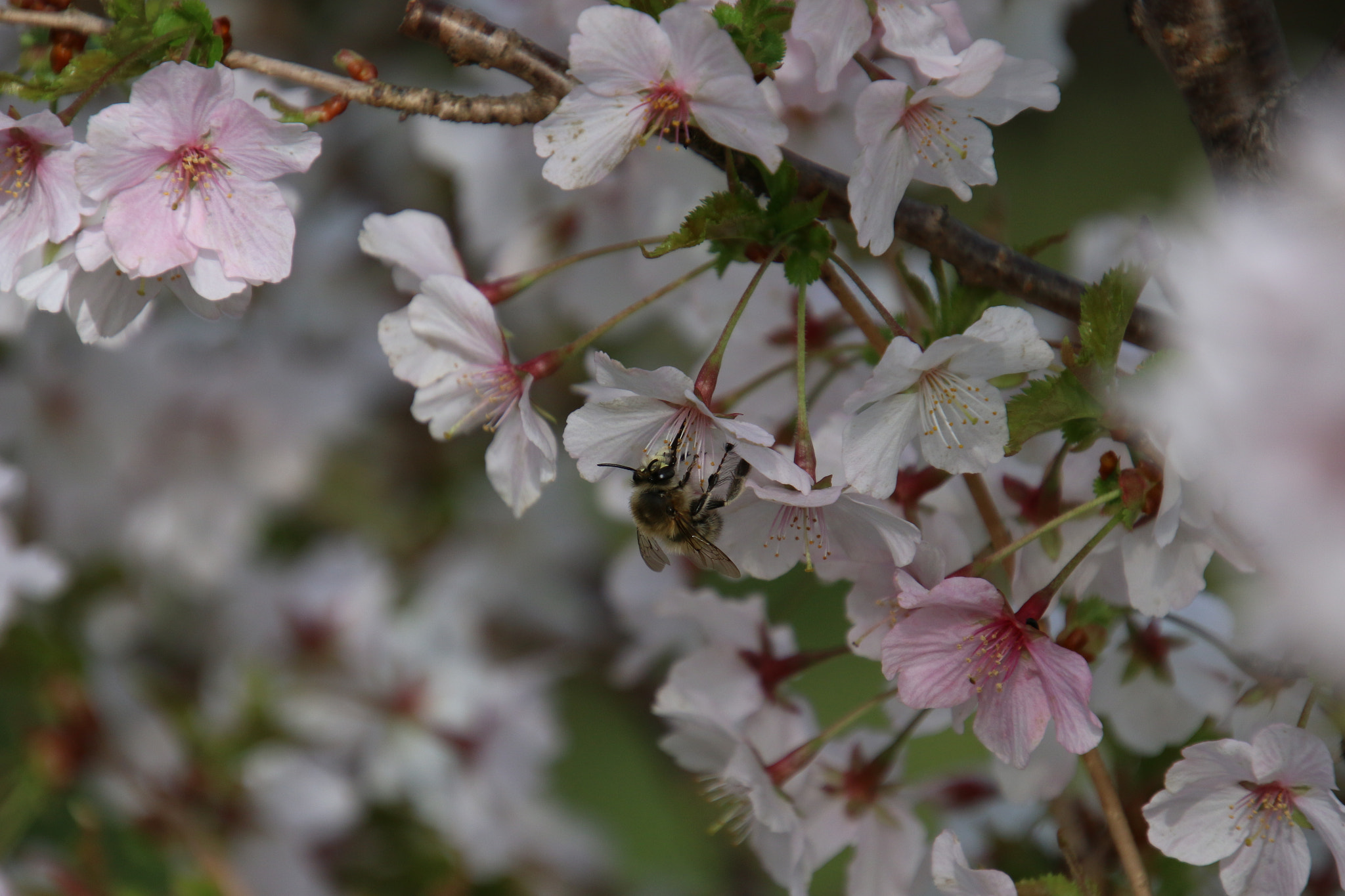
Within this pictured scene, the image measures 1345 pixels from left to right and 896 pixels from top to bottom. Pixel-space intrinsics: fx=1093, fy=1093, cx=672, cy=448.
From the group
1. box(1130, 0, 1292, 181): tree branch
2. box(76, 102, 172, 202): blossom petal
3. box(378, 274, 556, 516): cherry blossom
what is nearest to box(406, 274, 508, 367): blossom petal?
box(378, 274, 556, 516): cherry blossom

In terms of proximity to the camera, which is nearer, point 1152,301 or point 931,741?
point 1152,301

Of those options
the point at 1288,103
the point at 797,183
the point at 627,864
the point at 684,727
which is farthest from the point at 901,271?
the point at 627,864

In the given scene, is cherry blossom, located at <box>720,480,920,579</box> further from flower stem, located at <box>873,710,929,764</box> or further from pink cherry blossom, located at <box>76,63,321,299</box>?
pink cherry blossom, located at <box>76,63,321,299</box>

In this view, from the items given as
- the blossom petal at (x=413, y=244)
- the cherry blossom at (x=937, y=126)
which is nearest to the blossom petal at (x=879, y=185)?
the cherry blossom at (x=937, y=126)

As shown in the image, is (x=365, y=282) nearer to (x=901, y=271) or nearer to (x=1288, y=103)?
(x=901, y=271)

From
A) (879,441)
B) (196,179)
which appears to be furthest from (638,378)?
(196,179)

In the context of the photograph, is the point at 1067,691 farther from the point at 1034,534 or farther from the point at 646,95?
the point at 646,95

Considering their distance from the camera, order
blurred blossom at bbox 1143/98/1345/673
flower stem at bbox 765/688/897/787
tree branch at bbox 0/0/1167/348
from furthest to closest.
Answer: flower stem at bbox 765/688/897/787, tree branch at bbox 0/0/1167/348, blurred blossom at bbox 1143/98/1345/673

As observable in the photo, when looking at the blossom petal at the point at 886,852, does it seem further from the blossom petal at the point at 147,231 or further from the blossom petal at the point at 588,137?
the blossom petal at the point at 147,231
